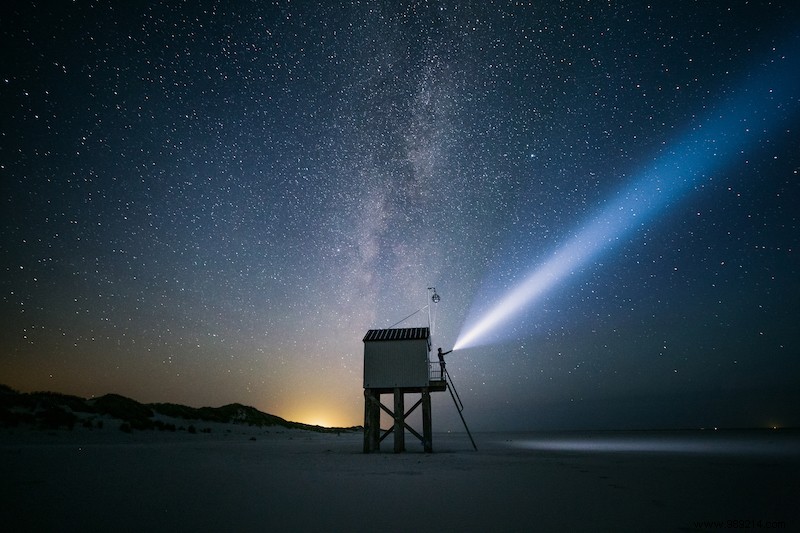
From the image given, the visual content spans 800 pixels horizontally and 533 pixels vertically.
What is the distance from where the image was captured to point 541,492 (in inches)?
414

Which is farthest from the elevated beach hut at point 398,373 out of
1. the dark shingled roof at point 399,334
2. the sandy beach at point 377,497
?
the sandy beach at point 377,497

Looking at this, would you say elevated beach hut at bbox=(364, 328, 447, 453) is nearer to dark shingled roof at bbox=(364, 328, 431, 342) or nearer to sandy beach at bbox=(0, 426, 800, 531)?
dark shingled roof at bbox=(364, 328, 431, 342)

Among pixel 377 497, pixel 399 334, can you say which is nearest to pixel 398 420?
pixel 399 334

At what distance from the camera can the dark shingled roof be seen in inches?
945

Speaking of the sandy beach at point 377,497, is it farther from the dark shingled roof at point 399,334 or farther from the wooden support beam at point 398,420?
the dark shingled roof at point 399,334

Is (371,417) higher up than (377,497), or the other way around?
(371,417)

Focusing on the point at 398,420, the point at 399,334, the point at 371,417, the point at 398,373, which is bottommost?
the point at 398,420

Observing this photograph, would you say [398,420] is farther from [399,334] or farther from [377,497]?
[377,497]

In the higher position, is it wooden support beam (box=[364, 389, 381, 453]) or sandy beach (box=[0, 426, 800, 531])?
wooden support beam (box=[364, 389, 381, 453])

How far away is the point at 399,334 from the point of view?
79.6 feet

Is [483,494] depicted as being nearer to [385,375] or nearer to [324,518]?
[324,518]

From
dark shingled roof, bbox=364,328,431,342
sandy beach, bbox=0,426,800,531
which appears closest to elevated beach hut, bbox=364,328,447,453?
dark shingled roof, bbox=364,328,431,342

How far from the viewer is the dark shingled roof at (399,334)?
24.0 m

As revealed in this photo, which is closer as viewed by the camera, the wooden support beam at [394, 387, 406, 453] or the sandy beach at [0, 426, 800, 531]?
the sandy beach at [0, 426, 800, 531]
